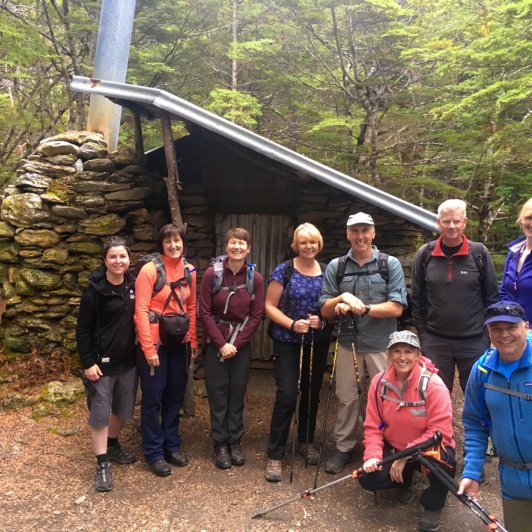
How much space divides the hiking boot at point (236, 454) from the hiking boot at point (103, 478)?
1.09m

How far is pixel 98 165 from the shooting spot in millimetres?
5785

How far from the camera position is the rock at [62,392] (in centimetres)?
514

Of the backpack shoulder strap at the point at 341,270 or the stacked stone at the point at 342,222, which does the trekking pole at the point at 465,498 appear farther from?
the stacked stone at the point at 342,222

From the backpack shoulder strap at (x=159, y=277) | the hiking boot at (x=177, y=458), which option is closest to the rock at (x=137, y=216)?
the backpack shoulder strap at (x=159, y=277)

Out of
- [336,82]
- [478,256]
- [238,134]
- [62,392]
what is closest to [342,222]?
[238,134]

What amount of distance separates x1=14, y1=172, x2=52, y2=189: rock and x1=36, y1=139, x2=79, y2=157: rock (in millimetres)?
362

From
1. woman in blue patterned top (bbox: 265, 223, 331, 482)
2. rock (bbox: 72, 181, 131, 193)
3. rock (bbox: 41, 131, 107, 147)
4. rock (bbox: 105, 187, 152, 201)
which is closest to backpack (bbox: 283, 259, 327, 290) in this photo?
woman in blue patterned top (bbox: 265, 223, 331, 482)

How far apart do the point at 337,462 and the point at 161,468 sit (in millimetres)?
1593

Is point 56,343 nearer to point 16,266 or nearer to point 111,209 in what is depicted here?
point 16,266

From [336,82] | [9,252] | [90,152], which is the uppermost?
[336,82]

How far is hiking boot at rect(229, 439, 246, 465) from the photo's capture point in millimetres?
4238

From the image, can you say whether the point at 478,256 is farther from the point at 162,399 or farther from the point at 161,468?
the point at 161,468

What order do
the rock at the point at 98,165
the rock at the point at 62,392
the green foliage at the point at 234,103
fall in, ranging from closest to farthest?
the rock at the point at 62,392, the rock at the point at 98,165, the green foliage at the point at 234,103

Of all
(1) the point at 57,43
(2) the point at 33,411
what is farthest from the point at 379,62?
(2) the point at 33,411
